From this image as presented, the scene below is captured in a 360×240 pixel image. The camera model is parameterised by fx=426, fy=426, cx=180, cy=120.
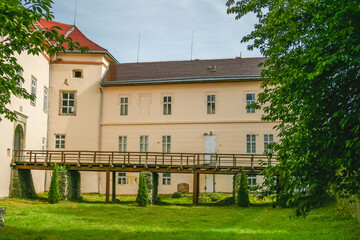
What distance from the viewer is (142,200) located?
22172 mm

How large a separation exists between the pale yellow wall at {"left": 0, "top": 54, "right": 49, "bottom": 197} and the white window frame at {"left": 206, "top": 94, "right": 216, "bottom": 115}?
10.7 metres

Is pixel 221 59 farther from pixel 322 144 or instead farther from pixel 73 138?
pixel 322 144

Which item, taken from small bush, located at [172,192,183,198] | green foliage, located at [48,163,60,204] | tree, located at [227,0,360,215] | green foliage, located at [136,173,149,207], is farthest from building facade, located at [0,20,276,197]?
tree, located at [227,0,360,215]

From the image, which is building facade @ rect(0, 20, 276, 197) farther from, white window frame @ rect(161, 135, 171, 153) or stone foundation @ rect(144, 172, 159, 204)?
stone foundation @ rect(144, 172, 159, 204)

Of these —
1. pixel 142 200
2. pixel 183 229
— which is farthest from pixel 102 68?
pixel 183 229

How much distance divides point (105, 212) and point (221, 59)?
15.5 metres

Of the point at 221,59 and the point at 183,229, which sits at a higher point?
the point at 221,59

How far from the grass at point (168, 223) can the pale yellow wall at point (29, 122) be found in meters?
2.15

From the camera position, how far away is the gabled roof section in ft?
92.8

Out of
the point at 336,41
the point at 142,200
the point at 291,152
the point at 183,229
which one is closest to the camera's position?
the point at 336,41

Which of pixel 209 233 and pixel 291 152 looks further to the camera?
pixel 209 233

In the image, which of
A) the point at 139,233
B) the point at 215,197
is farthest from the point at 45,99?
the point at 139,233

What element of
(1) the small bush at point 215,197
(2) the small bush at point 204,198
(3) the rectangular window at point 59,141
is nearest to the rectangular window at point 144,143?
(3) the rectangular window at point 59,141

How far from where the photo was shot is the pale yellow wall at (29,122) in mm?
22531
